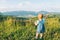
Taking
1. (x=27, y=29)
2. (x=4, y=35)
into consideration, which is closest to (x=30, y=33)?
(x=27, y=29)

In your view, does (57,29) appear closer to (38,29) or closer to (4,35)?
(38,29)

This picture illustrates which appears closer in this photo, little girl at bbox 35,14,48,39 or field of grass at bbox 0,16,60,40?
little girl at bbox 35,14,48,39

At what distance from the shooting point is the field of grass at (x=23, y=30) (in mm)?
8492

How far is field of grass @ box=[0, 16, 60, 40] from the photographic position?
8492mm

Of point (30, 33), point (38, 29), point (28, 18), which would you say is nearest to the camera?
point (38, 29)

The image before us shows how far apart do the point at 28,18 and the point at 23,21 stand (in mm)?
384

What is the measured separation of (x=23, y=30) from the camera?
28.4 ft

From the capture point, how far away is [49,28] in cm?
896

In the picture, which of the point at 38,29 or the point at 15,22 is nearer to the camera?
the point at 38,29

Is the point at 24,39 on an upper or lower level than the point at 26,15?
lower

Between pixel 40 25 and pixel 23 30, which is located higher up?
pixel 40 25

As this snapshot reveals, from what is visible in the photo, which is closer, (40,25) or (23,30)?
(40,25)

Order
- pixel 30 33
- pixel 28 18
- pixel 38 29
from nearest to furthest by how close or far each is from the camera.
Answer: pixel 38 29 → pixel 30 33 → pixel 28 18

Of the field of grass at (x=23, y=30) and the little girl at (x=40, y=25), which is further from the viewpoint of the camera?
the field of grass at (x=23, y=30)
